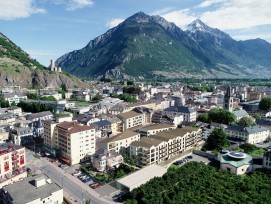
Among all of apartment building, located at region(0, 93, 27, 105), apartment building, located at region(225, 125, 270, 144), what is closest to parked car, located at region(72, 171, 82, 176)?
apartment building, located at region(225, 125, 270, 144)

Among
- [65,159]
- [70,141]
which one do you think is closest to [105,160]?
[70,141]

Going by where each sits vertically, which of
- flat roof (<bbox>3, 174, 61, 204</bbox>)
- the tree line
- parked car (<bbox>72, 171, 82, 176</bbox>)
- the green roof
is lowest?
parked car (<bbox>72, 171, 82, 176</bbox>)

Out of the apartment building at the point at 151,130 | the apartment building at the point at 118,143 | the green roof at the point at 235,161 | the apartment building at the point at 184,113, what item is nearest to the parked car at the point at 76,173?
the apartment building at the point at 118,143

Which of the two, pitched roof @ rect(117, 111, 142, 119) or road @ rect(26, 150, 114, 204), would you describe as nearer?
road @ rect(26, 150, 114, 204)

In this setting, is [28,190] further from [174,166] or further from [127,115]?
[127,115]

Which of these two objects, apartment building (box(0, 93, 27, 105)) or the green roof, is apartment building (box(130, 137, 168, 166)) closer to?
the green roof

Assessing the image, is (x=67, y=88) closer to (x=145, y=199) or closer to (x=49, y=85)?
(x=49, y=85)

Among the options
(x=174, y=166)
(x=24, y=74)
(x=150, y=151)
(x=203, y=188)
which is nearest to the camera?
(x=203, y=188)
